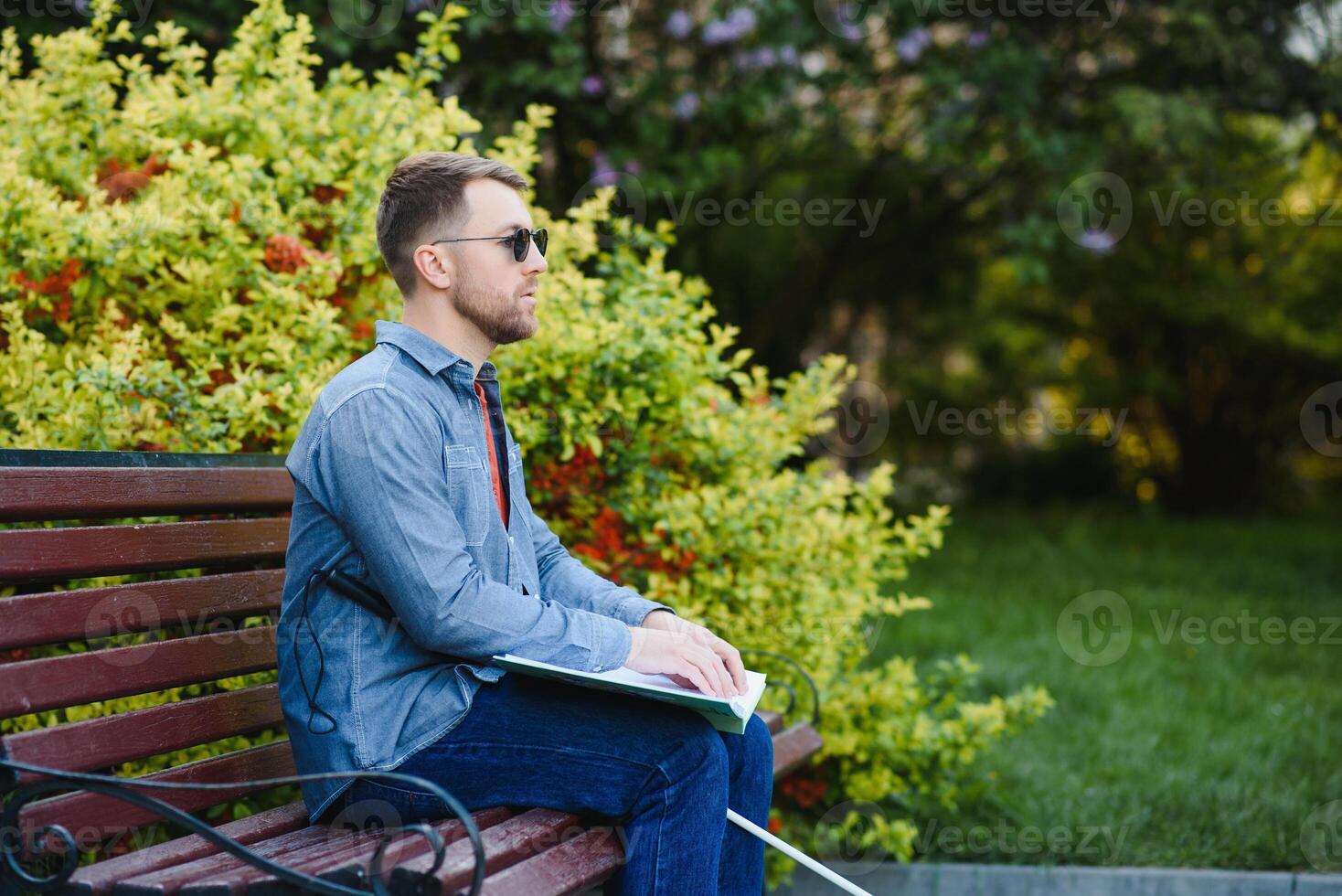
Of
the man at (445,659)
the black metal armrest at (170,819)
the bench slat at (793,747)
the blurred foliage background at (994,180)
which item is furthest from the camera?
the blurred foliage background at (994,180)

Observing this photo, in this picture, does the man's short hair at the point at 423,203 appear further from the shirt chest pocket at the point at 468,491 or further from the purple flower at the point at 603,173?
the purple flower at the point at 603,173

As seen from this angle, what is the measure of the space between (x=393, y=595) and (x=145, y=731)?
62 centimetres

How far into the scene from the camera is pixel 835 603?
150 inches

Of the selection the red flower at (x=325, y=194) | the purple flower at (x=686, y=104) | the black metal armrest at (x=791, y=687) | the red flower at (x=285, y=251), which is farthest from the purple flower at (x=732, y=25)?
the black metal armrest at (x=791, y=687)

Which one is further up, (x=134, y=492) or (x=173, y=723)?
(x=134, y=492)

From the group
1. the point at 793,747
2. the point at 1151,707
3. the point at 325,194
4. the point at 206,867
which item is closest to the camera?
the point at 206,867

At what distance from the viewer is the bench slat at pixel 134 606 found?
223 cm

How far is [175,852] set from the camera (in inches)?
83.8

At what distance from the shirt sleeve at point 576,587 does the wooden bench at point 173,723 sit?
1.70 feet

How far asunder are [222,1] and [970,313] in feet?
36.4

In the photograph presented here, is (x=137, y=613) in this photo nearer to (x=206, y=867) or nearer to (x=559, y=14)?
(x=206, y=867)

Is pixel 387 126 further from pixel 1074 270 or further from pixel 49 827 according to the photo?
pixel 1074 270

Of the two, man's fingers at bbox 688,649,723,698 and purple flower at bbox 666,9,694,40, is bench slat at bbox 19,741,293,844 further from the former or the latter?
purple flower at bbox 666,9,694,40

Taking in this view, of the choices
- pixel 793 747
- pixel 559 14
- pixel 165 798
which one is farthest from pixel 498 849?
pixel 559 14
